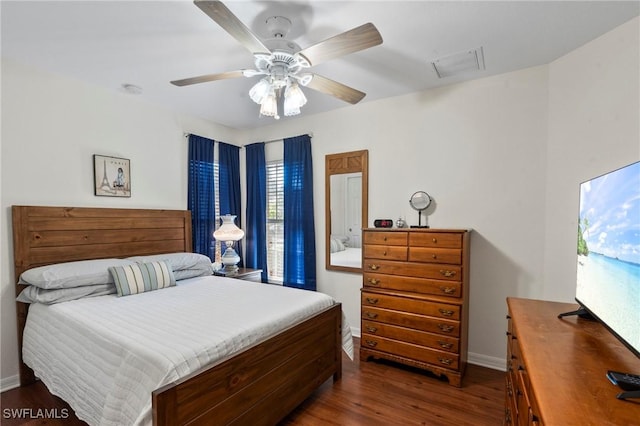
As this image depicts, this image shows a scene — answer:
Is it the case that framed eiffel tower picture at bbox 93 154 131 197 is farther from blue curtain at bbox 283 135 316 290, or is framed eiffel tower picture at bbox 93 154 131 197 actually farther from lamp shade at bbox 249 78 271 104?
lamp shade at bbox 249 78 271 104

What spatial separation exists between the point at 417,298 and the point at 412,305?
0.08 meters

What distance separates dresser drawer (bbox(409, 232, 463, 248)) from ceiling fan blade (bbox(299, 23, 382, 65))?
1592 millimetres

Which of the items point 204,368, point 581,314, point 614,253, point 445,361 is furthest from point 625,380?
point 445,361

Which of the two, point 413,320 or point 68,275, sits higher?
point 68,275

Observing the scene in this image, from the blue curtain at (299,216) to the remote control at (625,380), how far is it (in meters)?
2.94

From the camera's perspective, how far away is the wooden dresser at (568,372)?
0.76 meters

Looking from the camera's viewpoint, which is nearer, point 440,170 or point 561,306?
point 561,306

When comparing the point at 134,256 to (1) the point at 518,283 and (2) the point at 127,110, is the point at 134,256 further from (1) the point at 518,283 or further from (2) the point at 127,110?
(1) the point at 518,283

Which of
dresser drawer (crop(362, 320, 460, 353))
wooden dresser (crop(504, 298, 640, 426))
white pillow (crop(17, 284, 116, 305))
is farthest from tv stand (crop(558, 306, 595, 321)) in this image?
white pillow (crop(17, 284, 116, 305))

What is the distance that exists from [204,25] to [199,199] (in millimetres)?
2269

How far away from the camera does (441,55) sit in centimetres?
228

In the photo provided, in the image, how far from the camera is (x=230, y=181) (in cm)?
413

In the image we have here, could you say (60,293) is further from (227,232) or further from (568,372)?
(568,372)

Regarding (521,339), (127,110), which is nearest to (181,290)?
(127,110)
